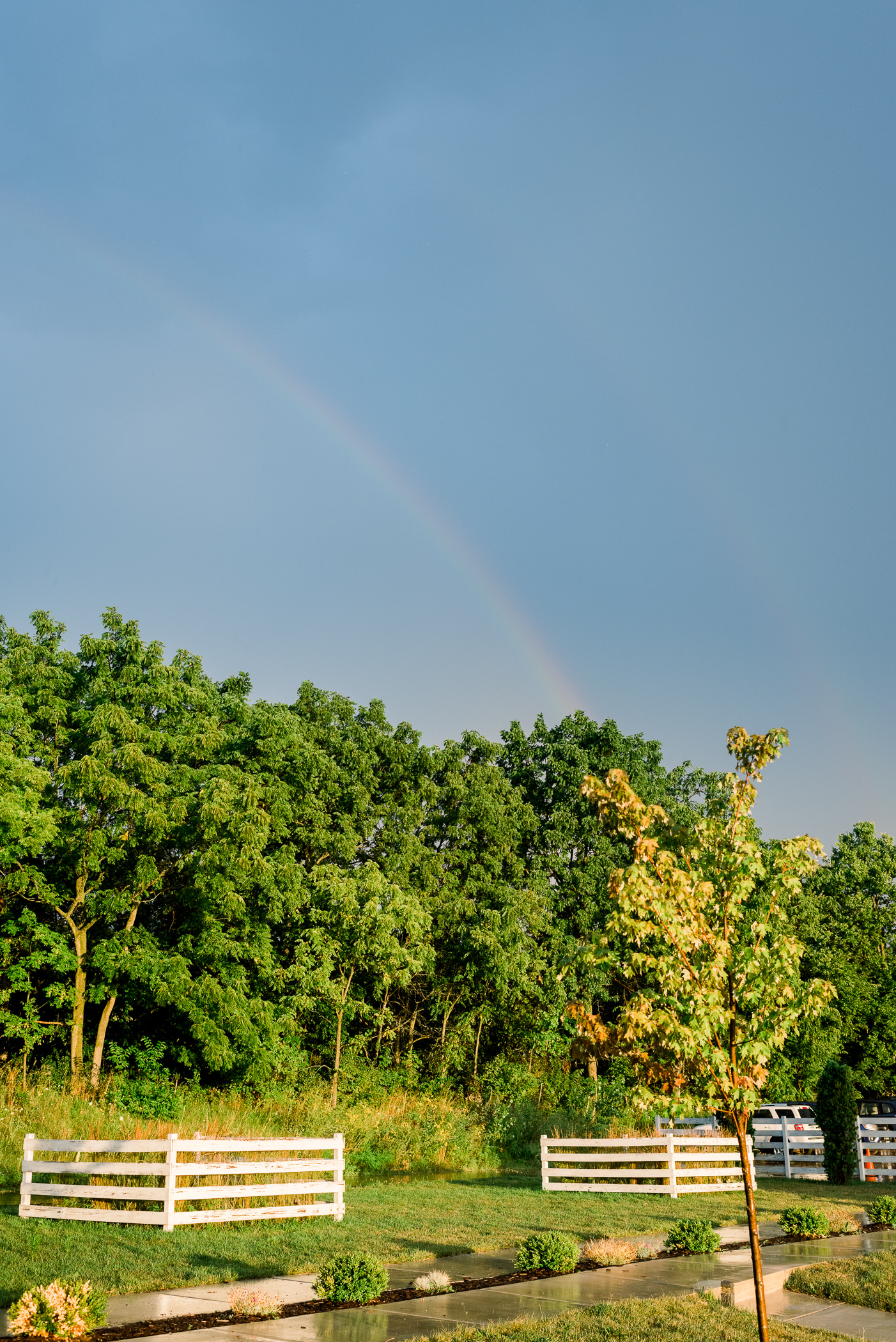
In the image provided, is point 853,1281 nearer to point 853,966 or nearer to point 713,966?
point 713,966

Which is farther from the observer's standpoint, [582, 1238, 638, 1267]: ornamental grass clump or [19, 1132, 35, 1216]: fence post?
[19, 1132, 35, 1216]: fence post

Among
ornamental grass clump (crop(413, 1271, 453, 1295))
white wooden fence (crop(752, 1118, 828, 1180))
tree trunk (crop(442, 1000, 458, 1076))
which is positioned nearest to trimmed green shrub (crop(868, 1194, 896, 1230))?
ornamental grass clump (crop(413, 1271, 453, 1295))

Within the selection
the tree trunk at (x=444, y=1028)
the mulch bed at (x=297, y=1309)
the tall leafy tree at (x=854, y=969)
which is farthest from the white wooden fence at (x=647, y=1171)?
the tall leafy tree at (x=854, y=969)

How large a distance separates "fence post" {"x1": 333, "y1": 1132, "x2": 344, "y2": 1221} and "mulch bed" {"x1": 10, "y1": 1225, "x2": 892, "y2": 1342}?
175 inches

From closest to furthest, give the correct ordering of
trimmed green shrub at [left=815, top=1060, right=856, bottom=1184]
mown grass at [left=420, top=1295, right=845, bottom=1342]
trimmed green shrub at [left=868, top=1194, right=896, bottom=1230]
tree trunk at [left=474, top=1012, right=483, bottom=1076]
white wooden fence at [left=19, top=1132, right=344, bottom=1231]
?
1. mown grass at [left=420, top=1295, right=845, bottom=1342]
2. white wooden fence at [left=19, top=1132, right=344, bottom=1231]
3. trimmed green shrub at [left=868, top=1194, right=896, bottom=1230]
4. trimmed green shrub at [left=815, top=1060, right=856, bottom=1184]
5. tree trunk at [left=474, top=1012, right=483, bottom=1076]

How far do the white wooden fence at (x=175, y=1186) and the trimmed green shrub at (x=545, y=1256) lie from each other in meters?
4.24

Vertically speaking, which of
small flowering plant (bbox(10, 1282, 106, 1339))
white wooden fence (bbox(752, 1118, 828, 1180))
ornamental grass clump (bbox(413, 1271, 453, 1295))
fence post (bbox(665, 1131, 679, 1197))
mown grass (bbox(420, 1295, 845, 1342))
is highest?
small flowering plant (bbox(10, 1282, 106, 1339))

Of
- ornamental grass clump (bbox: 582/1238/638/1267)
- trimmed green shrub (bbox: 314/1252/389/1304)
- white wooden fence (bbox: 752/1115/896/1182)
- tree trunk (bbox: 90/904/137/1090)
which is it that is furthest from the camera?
tree trunk (bbox: 90/904/137/1090)

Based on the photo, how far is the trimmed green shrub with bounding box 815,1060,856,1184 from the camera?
2336 cm

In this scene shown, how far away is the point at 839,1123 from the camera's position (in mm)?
23359

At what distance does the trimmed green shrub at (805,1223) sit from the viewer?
13828 millimetres

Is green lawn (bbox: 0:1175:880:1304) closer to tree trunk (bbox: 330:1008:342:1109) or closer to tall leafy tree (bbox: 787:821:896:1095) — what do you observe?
tree trunk (bbox: 330:1008:342:1109)

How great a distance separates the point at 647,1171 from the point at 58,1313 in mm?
14451

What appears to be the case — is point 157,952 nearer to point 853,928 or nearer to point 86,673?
point 86,673
